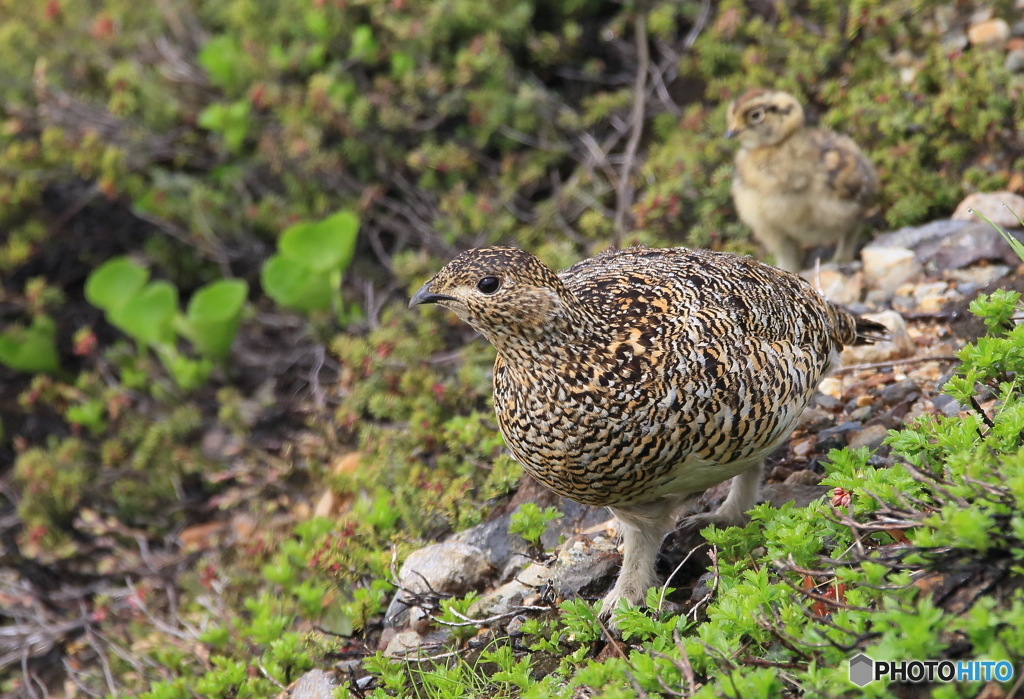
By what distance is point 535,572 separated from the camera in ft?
12.7

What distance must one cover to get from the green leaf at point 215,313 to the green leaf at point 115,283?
1.90 ft

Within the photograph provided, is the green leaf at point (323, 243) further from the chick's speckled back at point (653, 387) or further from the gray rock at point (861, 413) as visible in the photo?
the gray rock at point (861, 413)

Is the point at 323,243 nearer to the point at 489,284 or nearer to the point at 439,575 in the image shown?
the point at 439,575

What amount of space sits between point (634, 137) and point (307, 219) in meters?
2.45

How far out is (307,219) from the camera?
23.4ft

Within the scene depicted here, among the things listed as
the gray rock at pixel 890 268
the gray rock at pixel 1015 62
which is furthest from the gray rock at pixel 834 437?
the gray rock at pixel 1015 62

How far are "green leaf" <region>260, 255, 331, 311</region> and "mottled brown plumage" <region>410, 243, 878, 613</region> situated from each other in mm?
3193

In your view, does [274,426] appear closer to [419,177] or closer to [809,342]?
[419,177]

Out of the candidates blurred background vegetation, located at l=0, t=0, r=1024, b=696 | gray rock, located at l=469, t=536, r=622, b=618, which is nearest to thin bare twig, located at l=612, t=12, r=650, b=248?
blurred background vegetation, located at l=0, t=0, r=1024, b=696

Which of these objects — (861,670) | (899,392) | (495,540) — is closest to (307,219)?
(495,540)

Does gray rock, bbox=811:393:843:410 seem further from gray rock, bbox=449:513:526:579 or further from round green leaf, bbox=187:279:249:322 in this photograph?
round green leaf, bbox=187:279:249:322

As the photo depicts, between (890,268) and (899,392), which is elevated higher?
(890,268)

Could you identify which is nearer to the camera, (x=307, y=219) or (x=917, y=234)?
(x=917, y=234)

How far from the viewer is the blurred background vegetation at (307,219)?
17.1ft
